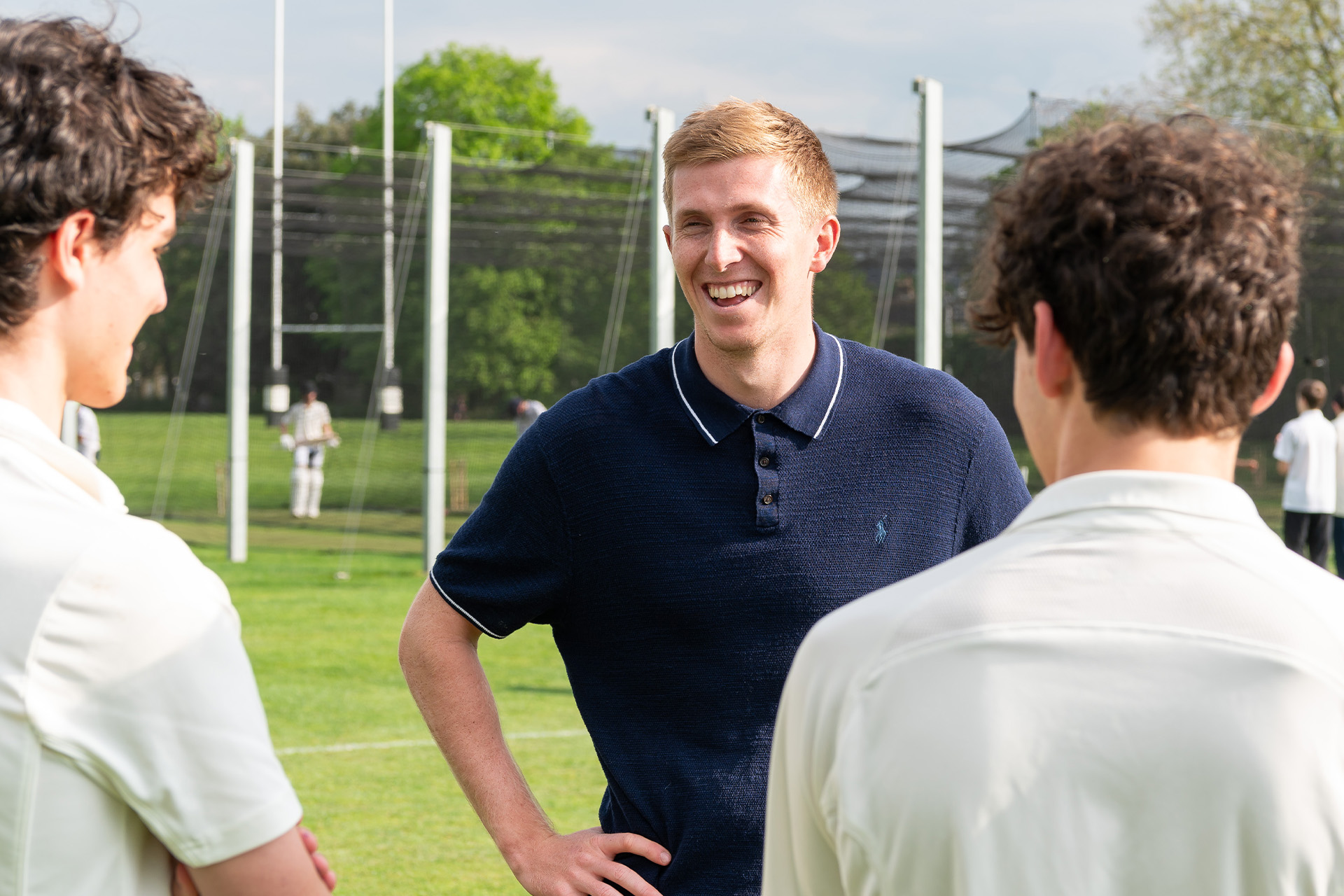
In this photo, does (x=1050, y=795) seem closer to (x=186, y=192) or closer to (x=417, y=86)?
(x=186, y=192)

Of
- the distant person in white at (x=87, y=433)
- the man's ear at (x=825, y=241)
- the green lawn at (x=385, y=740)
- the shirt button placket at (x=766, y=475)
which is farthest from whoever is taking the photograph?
the distant person in white at (x=87, y=433)

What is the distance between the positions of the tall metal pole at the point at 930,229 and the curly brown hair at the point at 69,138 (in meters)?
11.3

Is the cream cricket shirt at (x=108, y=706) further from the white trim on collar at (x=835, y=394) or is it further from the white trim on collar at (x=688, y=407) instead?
the white trim on collar at (x=835, y=394)

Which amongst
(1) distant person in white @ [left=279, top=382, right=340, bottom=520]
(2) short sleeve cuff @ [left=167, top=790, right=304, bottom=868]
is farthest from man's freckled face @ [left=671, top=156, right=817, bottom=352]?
(1) distant person in white @ [left=279, top=382, right=340, bottom=520]

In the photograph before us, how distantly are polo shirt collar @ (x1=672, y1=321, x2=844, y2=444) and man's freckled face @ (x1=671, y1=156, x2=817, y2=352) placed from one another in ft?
0.28

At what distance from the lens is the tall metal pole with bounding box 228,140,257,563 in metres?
15.2

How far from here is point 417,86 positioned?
151 ft

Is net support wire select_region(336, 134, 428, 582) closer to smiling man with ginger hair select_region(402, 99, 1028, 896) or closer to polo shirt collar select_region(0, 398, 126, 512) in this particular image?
smiling man with ginger hair select_region(402, 99, 1028, 896)

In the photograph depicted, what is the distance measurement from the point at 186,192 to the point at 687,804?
4.12ft

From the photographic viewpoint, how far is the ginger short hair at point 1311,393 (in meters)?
12.7

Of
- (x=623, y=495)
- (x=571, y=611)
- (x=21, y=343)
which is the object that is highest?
(x=21, y=343)

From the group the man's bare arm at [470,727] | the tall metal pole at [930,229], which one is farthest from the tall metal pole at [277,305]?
the man's bare arm at [470,727]

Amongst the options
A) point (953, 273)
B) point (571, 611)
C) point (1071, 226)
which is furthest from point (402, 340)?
point (1071, 226)

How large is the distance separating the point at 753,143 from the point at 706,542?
76 cm
